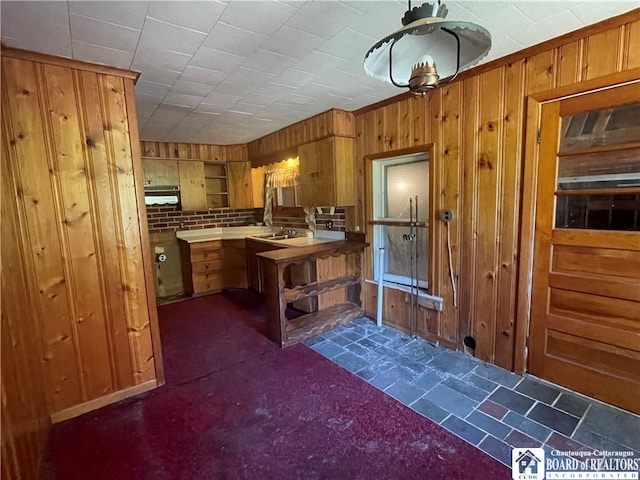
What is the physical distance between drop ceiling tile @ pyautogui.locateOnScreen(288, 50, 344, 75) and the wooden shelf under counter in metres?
1.55

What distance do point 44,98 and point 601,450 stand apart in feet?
12.2

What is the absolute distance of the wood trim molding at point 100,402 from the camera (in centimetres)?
210

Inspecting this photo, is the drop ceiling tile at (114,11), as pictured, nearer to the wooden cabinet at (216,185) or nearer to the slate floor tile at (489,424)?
the slate floor tile at (489,424)

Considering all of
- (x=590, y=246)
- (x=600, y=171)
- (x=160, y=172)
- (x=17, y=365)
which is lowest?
(x=17, y=365)

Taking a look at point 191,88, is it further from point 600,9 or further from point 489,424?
point 489,424

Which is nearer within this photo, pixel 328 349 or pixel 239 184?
pixel 328 349

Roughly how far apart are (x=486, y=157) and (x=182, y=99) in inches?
102

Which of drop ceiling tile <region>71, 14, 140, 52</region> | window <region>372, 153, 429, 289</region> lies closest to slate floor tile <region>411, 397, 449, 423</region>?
window <region>372, 153, 429, 289</region>

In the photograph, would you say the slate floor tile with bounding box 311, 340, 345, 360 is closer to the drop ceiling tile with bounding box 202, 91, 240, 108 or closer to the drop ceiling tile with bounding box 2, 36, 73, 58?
the drop ceiling tile with bounding box 202, 91, 240, 108

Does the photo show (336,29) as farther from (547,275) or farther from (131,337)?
(131,337)

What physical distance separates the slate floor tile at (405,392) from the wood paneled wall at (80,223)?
184 centimetres

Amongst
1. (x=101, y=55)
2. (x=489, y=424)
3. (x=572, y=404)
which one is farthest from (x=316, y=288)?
(x=101, y=55)

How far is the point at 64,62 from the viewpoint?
1.93 meters

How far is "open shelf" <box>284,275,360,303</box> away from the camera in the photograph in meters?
3.11
